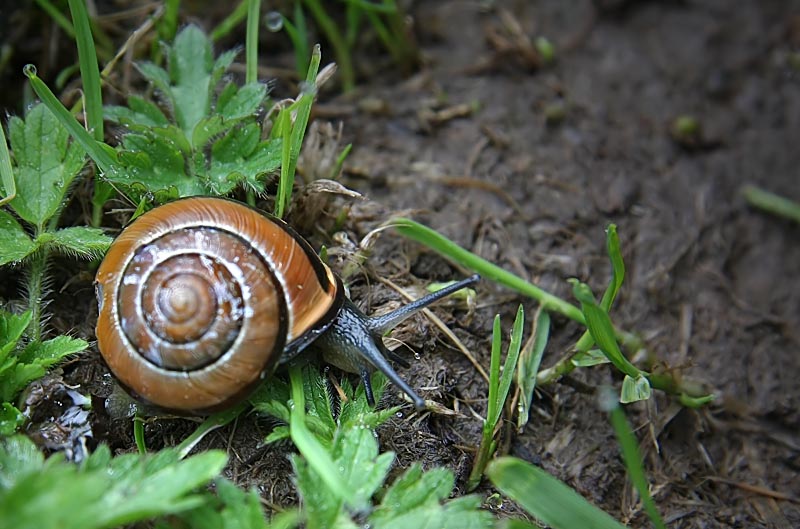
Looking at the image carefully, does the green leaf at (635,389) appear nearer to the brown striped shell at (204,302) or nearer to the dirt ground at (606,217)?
the dirt ground at (606,217)

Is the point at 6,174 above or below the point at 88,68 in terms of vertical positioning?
below

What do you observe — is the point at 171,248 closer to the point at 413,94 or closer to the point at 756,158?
the point at 413,94

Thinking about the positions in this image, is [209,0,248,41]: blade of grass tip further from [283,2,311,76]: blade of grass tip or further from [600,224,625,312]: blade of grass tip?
[600,224,625,312]: blade of grass tip

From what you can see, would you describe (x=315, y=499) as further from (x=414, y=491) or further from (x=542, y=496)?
(x=542, y=496)

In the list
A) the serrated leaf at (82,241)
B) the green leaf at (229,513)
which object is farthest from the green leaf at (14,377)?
the green leaf at (229,513)

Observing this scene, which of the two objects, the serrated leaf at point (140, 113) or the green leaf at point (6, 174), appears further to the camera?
the serrated leaf at point (140, 113)

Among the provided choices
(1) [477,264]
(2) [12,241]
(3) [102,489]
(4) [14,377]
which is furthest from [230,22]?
(3) [102,489]
